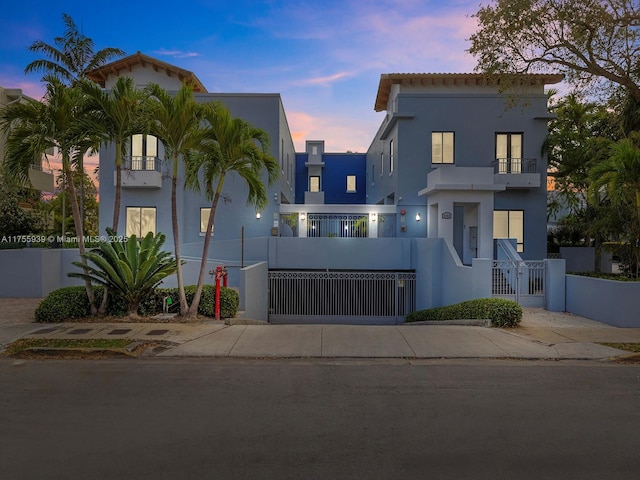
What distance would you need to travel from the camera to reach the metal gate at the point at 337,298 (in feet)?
57.6

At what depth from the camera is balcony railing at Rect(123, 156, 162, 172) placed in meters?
20.9

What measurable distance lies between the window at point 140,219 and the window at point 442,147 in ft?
44.6

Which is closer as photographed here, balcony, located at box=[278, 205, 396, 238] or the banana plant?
the banana plant

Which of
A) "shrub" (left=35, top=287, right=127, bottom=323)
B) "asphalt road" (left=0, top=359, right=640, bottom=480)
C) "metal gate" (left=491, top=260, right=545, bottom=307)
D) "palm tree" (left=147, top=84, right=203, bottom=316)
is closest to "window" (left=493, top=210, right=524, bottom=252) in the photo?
"metal gate" (left=491, top=260, right=545, bottom=307)

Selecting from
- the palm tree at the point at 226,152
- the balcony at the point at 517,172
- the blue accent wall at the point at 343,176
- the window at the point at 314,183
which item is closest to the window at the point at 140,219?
the palm tree at the point at 226,152

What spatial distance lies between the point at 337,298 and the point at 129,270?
28.9 ft

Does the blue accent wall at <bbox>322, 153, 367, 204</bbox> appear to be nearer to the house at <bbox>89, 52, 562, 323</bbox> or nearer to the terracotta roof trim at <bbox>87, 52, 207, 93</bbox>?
the house at <bbox>89, 52, 562, 323</bbox>

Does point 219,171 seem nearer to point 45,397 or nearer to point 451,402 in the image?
point 45,397

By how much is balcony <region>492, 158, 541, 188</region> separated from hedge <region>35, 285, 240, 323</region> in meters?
14.1

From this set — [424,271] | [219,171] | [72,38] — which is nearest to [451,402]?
[219,171]

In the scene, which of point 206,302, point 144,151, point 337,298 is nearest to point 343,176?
point 144,151

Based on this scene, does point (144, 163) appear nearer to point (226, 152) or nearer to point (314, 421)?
point (226, 152)

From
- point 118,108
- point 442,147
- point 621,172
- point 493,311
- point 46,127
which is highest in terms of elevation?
point 442,147

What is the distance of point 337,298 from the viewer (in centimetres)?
1769
